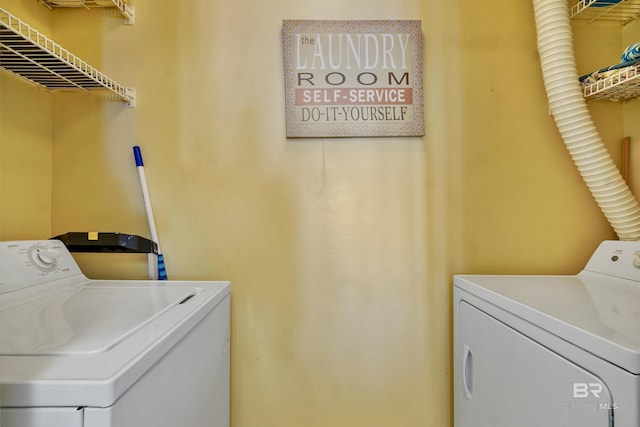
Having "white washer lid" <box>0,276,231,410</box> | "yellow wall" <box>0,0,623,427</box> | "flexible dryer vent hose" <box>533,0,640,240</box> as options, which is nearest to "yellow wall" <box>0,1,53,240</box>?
"yellow wall" <box>0,0,623,427</box>

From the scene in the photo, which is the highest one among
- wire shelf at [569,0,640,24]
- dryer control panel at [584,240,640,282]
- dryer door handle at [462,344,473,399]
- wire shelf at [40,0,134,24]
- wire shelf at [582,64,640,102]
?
wire shelf at [40,0,134,24]

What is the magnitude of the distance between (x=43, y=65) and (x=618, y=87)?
1.94 meters

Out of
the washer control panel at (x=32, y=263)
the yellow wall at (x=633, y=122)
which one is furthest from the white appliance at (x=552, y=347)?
the washer control panel at (x=32, y=263)

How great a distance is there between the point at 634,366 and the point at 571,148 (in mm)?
932

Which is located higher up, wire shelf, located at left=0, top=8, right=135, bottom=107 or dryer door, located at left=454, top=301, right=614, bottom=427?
wire shelf, located at left=0, top=8, right=135, bottom=107

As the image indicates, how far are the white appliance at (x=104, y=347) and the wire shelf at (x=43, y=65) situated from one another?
0.56 metres

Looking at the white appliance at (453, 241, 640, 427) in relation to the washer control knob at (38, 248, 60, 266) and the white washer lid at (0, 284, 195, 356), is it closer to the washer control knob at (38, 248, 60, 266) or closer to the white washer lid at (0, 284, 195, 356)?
the white washer lid at (0, 284, 195, 356)

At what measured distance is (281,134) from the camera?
1.34 meters

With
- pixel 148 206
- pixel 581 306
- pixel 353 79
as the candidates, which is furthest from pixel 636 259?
pixel 148 206

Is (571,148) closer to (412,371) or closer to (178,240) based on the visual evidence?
(412,371)

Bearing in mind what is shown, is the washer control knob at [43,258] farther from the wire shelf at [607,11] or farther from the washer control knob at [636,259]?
the wire shelf at [607,11]

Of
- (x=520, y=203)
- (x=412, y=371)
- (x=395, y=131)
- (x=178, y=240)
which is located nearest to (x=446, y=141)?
(x=395, y=131)

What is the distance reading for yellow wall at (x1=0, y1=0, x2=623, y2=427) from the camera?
4.35ft

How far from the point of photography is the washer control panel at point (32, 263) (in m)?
0.94
